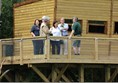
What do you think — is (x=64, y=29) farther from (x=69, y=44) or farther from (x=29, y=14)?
(x=29, y=14)

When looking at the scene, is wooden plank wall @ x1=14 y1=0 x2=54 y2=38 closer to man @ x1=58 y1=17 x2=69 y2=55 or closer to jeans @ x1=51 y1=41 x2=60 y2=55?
man @ x1=58 y1=17 x2=69 y2=55

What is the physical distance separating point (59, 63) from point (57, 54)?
0.60 m

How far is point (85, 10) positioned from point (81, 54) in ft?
12.4

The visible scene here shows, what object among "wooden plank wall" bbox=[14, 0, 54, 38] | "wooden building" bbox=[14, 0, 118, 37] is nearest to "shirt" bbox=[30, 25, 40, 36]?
"wooden building" bbox=[14, 0, 118, 37]

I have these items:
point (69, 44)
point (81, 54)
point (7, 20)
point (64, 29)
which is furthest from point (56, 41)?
point (7, 20)

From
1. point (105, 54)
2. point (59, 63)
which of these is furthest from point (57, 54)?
point (105, 54)

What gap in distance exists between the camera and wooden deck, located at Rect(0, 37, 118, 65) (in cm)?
2352

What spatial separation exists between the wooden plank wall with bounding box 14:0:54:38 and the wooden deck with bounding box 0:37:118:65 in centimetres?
308

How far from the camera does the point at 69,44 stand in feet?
77.4

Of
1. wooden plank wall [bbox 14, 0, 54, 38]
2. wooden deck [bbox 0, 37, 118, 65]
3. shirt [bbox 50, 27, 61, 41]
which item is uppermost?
wooden plank wall [bbox 14, 0, 54, 38]

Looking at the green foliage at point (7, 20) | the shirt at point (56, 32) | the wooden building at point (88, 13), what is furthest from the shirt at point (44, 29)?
the green foliage at point (7, 20)

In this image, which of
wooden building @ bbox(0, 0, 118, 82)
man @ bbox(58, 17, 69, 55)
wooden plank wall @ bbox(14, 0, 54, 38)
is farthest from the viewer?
wooden plank wall @ bbox(14, 0, 54, 38)

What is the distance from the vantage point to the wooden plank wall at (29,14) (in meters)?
27.4

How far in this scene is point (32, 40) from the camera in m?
23.8
